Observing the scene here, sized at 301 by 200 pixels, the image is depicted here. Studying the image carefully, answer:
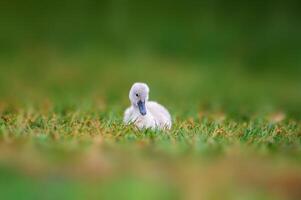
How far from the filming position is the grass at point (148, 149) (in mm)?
6445

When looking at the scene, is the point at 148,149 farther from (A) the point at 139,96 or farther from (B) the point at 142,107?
(A) the point at 139,96

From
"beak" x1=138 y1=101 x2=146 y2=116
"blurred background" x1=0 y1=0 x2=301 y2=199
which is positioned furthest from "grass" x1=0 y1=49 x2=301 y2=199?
"beak" x1=138 y1=101 x2=146 y2=116

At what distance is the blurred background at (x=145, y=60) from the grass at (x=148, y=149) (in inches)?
2.0

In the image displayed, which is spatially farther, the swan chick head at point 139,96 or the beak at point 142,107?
the swan chick head at point 139,96

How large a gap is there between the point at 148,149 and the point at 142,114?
5.43 feet

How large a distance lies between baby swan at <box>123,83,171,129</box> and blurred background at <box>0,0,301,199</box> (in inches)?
10.0

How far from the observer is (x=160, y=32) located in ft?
70.9

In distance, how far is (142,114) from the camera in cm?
903

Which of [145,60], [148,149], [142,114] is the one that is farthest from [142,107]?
[145,60]

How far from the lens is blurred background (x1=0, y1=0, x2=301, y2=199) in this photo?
11297 mm

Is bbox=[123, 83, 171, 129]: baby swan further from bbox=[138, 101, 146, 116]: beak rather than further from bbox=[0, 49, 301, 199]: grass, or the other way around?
bbox=[0, 49, 301, 199]: grass

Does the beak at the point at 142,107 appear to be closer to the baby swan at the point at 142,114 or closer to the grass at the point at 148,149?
the baby swan at the point at 142,114

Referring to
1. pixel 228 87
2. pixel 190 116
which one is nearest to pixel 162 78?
pixel 228 87

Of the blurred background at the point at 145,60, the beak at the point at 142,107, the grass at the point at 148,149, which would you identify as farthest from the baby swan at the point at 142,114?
the blurred background at the point at 145,60
